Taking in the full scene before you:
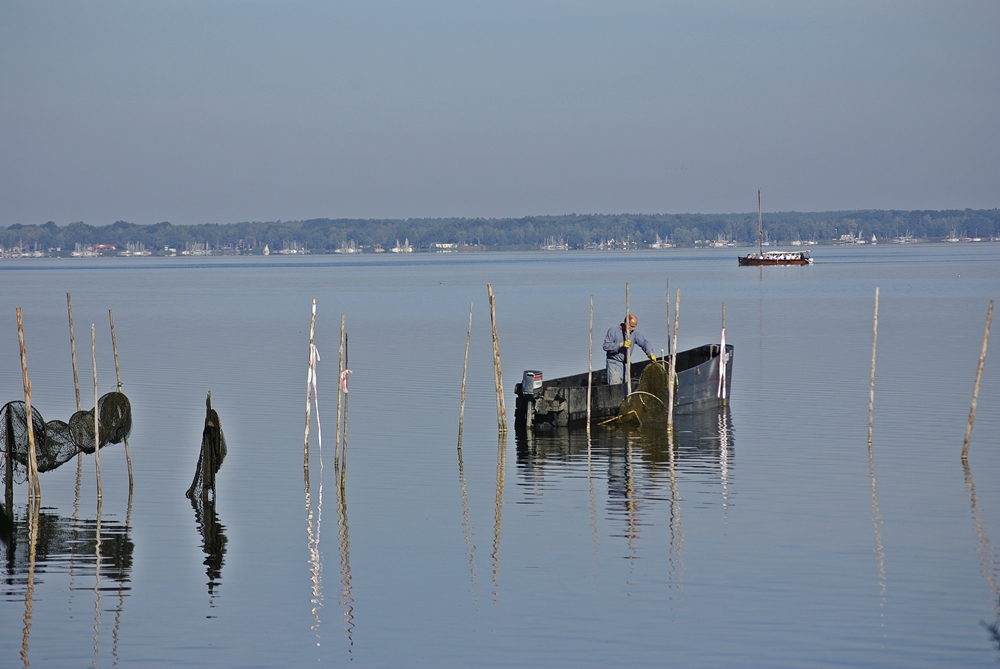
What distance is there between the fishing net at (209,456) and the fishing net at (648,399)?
27.8 feet

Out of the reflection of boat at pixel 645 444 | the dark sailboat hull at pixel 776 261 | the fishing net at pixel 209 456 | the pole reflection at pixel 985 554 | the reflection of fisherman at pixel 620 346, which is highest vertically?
the dark sailboat hull at pixel 776 261

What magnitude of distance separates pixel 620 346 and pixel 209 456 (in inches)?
354

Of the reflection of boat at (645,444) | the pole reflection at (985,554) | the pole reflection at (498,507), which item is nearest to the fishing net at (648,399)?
the reflection of boat at (645,444)

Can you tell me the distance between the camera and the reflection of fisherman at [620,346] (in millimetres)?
24000

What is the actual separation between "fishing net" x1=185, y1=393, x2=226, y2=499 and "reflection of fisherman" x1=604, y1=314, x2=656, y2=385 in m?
8.38

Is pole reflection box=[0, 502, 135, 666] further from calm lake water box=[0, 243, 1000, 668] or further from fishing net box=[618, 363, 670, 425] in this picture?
fishing net box=[618, 363, 670, 425]

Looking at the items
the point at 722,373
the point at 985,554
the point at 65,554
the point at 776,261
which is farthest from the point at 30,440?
the point at 776,261

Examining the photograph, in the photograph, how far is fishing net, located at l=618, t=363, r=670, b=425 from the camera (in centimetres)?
2383

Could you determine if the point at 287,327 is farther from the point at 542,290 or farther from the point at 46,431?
the point at 542,290

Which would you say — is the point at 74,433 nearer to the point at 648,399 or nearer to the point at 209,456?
the point at 209,456

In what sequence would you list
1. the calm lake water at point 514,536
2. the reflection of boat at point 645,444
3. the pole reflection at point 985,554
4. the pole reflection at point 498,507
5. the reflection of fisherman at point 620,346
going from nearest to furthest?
1. the calm lake water at point 514,536
2. the pole reflection at point 985,554
3. the pole reflection at point 498,507
4. the reflection of boat at point 645,444
5. the reflection of fisherman at point 620,346

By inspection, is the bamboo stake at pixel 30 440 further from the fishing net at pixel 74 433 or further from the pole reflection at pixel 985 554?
the pole reflection at pixel 985 554

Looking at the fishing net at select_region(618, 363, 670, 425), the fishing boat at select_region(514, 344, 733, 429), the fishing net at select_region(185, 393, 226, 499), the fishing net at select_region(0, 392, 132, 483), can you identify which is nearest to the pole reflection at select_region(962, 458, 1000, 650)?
the fishing net at select_region(618, 363, 670, 425)

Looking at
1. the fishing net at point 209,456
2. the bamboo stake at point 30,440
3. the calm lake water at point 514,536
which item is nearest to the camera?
the calm lake water at point 514,536
